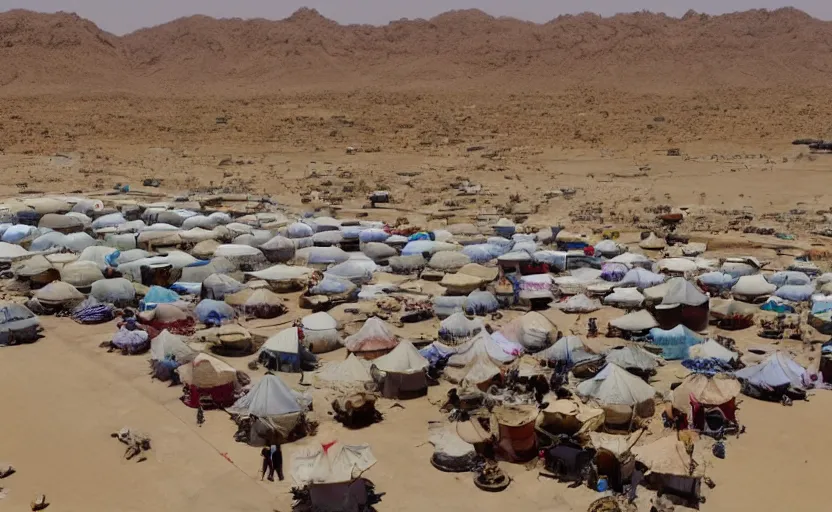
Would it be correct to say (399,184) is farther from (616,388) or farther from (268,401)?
(268,401)

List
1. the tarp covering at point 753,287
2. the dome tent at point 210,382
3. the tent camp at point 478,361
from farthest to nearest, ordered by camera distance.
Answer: the tarp covering at point 753,287 → the tent camp at point 478,361 → the dome tent at point 210,382

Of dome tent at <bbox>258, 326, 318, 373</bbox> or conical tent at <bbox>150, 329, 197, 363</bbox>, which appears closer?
conical tent at <bbox>150, 329, 197, 363</bbox>

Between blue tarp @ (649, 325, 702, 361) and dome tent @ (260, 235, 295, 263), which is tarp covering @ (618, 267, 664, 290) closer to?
blue tarp @ (649, 325, 702, 361)

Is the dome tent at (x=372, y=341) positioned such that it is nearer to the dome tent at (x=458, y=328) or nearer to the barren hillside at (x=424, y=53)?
the dome tent at (x=458, y=328)

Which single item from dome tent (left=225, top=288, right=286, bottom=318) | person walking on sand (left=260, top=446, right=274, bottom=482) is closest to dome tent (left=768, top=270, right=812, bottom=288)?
dome tent (left=225, top=288, right=286, bottom=318)

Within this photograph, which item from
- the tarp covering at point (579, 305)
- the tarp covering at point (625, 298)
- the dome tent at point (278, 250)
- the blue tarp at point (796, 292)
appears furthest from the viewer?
the dome tent at point (278, 250)

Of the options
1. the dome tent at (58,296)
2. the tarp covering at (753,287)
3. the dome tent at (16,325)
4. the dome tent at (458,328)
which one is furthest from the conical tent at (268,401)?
the tarp covering at (753,287)

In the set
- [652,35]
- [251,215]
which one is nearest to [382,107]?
[251,215]

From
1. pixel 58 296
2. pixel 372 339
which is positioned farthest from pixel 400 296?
pixel 58 296
